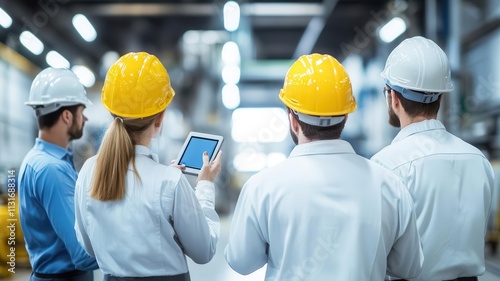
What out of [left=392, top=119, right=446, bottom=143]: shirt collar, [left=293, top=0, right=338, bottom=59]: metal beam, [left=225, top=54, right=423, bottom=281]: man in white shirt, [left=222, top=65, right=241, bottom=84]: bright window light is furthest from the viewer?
[left=222, top=65, right=241, bottom=84]: bright window light

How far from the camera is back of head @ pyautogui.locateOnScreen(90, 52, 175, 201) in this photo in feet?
5.04

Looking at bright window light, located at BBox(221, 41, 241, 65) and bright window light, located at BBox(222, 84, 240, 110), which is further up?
bright window light, located at BBox(221, 41, 241, 65)

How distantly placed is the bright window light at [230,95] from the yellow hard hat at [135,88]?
895 cm

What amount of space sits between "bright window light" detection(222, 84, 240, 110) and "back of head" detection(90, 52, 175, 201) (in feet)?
29.4

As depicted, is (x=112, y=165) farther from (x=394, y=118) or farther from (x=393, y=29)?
(x=393, y=29)

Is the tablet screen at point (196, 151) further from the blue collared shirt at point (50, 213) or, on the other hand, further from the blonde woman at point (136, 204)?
the blue collared shirt at point (50, 213)

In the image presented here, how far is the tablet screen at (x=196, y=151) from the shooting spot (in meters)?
1.85

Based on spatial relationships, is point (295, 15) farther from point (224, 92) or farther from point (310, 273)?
point (310, 273)

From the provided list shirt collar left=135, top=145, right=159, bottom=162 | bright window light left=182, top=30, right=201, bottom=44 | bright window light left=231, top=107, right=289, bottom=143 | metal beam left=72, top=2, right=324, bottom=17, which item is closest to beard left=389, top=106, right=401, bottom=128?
shirt collar left=135, top=145, right=159, bottom=162

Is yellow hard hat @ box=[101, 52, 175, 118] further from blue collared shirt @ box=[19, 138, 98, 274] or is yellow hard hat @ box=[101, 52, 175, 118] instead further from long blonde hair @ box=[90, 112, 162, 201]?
blue collared shirt @ box=[19, 138, 98, 274]

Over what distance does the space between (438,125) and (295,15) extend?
29.0 ft

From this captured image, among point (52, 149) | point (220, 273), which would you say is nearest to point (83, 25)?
point (220, 273)

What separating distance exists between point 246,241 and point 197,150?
1.75 ft

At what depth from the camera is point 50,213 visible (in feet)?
6.27
